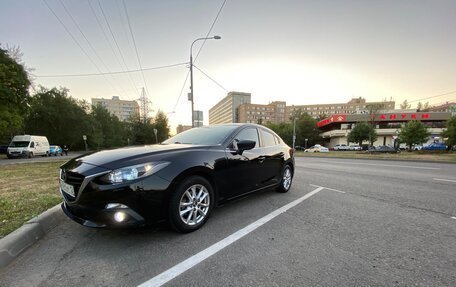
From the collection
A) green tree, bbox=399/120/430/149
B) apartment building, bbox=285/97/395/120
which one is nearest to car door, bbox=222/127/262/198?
green tree, bbox=399/120/430/149

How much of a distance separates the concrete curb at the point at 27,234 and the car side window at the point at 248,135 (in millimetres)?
3149

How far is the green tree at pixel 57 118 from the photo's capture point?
35.5m

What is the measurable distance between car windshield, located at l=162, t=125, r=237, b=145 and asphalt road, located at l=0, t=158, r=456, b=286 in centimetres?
128

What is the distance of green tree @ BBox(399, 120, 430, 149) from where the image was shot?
30.2 metres

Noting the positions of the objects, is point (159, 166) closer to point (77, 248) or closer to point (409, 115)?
point (77, 248)

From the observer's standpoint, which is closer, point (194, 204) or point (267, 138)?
point (194, 204)

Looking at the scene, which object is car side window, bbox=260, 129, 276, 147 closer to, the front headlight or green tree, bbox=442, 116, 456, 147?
the front headlight

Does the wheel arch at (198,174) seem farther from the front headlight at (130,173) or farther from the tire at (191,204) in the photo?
the front headlight at (130,173)

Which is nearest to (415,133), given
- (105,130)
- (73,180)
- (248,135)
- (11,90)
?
(248,135)

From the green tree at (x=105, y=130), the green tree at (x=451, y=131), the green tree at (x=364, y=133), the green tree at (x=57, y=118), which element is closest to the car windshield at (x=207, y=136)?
the green tree at (x=451, y=131)

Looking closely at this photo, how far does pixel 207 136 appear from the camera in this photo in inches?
163

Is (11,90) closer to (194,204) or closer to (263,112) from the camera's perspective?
(194,204)

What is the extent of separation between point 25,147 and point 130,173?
26.7 metres

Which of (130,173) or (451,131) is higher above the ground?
(451,131)
